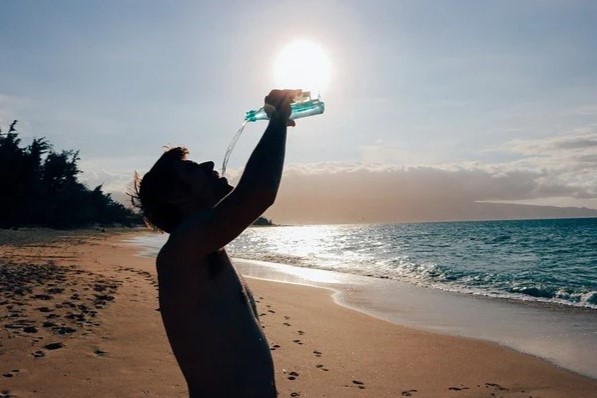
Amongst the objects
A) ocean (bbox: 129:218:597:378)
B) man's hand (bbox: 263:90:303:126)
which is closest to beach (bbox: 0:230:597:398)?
ocean (bbox: 129:218:597:378)

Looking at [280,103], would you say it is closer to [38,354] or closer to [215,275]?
[215,275]

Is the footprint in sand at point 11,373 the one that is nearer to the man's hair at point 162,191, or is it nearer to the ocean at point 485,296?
the man's hair at point 162,191

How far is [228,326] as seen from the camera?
181 cm

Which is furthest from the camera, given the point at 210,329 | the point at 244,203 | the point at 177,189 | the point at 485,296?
the point at 485,296

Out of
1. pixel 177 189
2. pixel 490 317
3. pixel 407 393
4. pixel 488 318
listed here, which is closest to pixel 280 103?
pixel 177 189

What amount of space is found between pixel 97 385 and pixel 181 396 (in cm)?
87

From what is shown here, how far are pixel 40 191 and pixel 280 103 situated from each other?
169 ft

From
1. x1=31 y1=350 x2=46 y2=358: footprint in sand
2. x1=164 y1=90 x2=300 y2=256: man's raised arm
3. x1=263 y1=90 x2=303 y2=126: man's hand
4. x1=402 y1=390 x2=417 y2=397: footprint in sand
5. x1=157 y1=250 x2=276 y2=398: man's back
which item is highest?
x1=263 y1=90 x2=303 y2=126: man's hand

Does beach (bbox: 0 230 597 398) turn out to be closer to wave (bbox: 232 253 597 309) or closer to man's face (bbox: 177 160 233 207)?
man's face (bbox: 177 160 233 207)

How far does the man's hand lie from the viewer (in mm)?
1829

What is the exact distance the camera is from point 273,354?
707 cm

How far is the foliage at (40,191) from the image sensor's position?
130 ft

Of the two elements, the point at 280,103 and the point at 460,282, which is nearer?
the point at 280,103

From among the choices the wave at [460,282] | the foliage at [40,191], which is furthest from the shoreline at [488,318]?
the foliage at [40,191]
